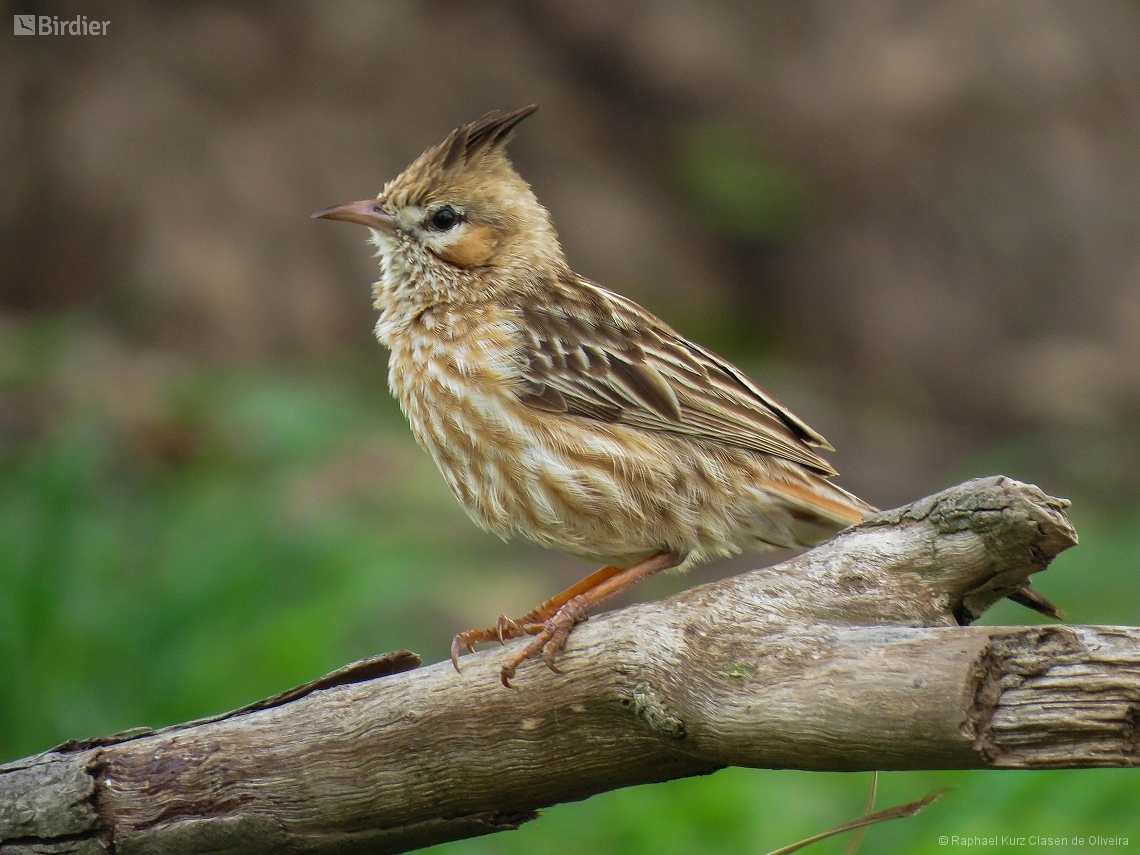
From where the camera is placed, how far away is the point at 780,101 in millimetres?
10125

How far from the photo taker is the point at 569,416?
4.00 m

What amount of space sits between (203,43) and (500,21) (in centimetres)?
234

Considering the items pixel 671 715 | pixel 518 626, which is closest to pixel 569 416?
pixel 518 626

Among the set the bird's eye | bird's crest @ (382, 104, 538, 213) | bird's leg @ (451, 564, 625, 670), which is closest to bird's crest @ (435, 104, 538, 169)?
bird's crest @ (382, 104, 538, 213)

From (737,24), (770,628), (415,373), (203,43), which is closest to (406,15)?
(203,43)

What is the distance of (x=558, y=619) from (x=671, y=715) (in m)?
0.55

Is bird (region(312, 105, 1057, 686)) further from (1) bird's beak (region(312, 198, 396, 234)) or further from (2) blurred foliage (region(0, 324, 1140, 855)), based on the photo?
(2) blurred foliage (region(0, 324, 1140, 855))

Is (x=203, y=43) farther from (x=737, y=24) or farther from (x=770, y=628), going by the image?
(x=770, y=628)

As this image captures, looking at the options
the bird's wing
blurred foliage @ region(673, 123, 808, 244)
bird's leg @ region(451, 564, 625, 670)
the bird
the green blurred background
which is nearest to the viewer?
bird's leg @ region(451, 564, 625, 670)

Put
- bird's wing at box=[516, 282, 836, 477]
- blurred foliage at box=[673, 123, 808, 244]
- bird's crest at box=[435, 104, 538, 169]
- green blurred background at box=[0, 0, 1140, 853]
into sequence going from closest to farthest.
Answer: bird's wing at box=[516, 282, 836, 477], bird's crest at box=[435, 104, 538, 169], green blurred background at box=[0, 0, 1140, 853], blurred foliage at box=[673, 123, 808, 244]

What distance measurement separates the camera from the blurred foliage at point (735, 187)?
10242mm

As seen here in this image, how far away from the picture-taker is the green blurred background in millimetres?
5520

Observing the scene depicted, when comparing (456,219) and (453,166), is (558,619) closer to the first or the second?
(456,219)

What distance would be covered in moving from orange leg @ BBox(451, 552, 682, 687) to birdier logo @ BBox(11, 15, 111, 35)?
610 centimetres
